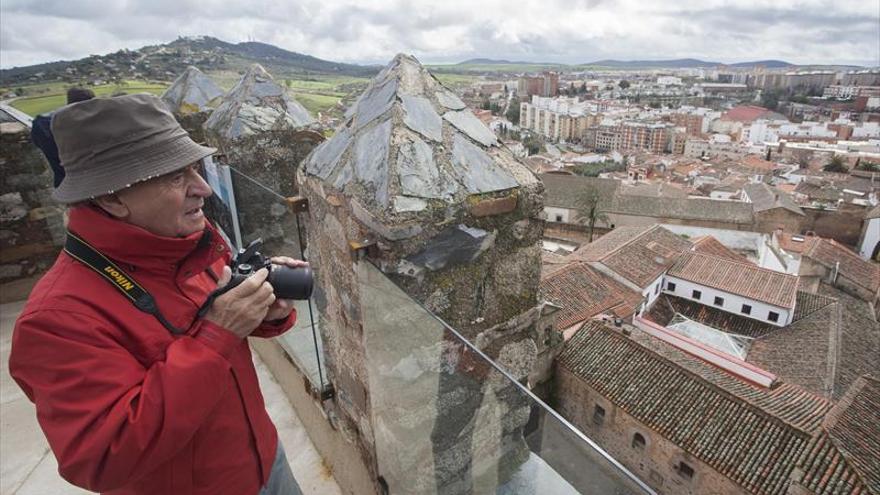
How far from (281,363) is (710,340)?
17.3m

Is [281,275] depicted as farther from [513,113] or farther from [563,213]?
[513,113]

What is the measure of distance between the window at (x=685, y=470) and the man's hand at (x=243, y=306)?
40.4 feet

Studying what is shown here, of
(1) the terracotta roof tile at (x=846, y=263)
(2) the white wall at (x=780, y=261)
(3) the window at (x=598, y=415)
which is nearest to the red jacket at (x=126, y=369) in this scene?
(3) the window at (x=598, y=415)

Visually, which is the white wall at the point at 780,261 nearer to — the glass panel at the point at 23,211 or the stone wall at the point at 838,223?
the stone wall at the point at 838,223

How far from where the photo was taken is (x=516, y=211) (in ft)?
6.30

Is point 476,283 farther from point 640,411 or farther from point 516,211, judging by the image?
point 640,411

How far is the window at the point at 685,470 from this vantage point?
10914 mm

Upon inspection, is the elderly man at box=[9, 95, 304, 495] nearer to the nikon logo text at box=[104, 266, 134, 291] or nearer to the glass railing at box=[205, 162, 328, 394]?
the nikon logo text at box=[104, 266, 134, 291]

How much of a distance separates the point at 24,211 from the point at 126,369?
201 inches

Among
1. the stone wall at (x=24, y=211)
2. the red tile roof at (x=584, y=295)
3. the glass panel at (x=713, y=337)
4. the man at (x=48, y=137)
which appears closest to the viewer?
the man at (x=48, y=137)

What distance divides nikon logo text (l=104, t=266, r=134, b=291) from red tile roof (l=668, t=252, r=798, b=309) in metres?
21.1

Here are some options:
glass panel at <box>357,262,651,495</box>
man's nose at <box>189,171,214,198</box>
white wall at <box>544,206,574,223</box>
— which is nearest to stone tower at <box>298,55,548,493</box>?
glass panel at <box>357,262,651,495</box>

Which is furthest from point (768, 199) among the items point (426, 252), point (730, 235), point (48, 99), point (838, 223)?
point (48, 99)

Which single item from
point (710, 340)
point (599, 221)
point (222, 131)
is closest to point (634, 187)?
point (599, 221)
